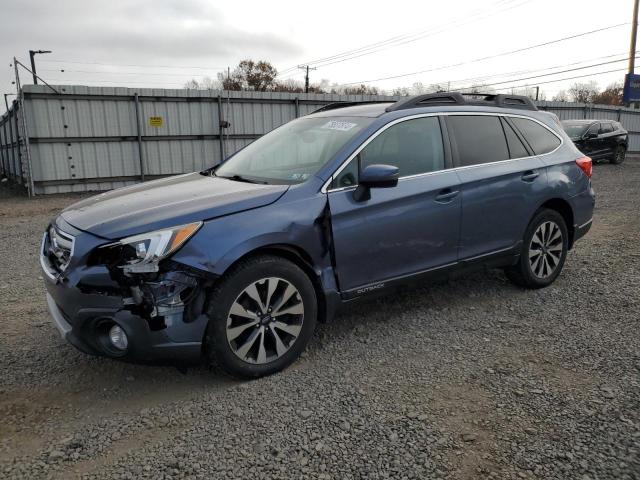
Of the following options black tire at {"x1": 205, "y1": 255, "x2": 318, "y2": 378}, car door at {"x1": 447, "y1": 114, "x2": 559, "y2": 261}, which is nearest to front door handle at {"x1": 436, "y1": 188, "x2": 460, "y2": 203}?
car door at {"x1": 447, "y1": 114, "x2": 559, "y2": 261}

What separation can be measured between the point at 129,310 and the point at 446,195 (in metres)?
2.38

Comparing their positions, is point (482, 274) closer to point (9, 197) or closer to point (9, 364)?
point (9, 364)

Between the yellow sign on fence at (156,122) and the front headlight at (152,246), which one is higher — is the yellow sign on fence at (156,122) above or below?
above

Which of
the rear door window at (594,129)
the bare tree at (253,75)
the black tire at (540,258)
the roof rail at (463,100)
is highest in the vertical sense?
the bare tree at (253,75)

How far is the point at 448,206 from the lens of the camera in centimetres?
391

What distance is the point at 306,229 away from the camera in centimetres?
322

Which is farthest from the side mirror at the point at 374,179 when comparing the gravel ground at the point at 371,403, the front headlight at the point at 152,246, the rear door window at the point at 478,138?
the front headlight at the point at 152,246

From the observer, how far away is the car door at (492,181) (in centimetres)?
409

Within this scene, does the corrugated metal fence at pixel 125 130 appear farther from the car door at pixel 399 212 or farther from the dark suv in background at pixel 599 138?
the car door at pixel 399 212

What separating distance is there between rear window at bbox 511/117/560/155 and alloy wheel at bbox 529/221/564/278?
2.27 feet

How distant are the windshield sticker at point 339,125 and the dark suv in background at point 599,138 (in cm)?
1564

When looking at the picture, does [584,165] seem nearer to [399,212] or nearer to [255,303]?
[399,212]

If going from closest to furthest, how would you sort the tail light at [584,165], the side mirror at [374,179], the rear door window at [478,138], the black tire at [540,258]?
1. the side mirror at [374,179]
2. the rear door window at [478,138]
3. the black tire at [540,258]
4. the tail light at [584,165]

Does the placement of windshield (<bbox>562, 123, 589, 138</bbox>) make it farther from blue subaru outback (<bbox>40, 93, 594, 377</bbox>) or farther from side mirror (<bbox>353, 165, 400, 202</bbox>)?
side mirror (<bbox>353, 165, 400, 202</bbox>)
